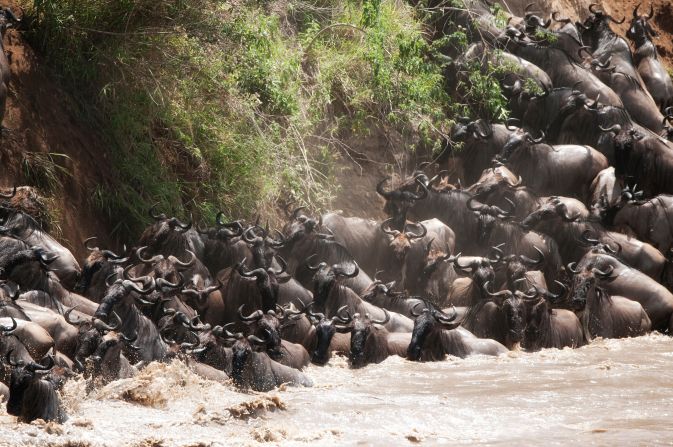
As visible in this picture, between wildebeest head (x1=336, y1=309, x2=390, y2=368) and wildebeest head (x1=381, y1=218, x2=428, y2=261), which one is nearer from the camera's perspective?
wildebeest head (x1=336, y1=309, x2=390, y2=368)

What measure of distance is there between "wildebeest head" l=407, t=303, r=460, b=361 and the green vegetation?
2.83 m

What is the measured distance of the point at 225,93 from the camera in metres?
14.1

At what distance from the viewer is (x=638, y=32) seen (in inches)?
878

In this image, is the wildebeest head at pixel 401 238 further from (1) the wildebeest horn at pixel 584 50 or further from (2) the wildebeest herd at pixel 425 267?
(1) the wildebeest horn at pixel 584 50

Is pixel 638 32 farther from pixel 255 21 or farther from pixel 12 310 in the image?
pixel 12 310

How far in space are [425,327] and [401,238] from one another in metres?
2.54

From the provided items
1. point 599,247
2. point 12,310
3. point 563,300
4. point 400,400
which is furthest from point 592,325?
point 12,310

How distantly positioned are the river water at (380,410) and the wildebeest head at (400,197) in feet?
11.8

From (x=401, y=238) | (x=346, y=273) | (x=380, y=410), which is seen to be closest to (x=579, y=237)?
(x=401, y=238)

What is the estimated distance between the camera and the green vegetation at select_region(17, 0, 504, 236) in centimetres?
1318

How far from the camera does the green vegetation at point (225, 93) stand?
1318 cm

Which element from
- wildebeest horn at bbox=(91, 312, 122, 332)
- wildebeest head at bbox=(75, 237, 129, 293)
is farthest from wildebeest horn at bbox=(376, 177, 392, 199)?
wildebeest horn at bbox=(91, 312, 122, 332)

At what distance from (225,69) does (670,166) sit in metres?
7.05

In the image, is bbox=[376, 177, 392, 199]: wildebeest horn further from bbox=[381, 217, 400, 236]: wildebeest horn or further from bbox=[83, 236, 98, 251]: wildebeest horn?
bbox=[83, 236, 98, 251]: wildebeest horn
